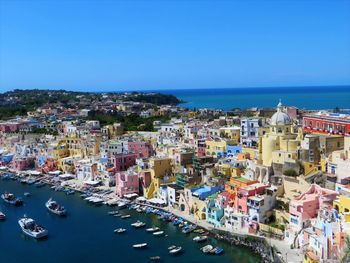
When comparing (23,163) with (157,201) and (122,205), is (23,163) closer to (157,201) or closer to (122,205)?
(122,205)

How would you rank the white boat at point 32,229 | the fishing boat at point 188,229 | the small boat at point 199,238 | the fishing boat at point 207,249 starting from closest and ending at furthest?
the fishing boat at point 207,249 → the small boat at point 199,238 → the fishing boat at point 188,229 → the white boat at point 32,229

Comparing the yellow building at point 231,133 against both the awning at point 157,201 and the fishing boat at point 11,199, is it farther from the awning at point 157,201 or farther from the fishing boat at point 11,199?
the fishing boat at point 11,199

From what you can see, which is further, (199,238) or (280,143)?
(280,143)

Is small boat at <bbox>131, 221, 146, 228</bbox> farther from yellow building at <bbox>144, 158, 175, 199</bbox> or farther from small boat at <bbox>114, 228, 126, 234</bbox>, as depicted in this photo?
yellow building at <bbox>144, 158, 175, 199</bbox>

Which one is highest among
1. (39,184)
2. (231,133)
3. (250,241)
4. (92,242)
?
(231,133)

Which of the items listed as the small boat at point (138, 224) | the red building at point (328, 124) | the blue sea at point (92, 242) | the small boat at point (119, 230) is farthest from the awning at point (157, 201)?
the red building at point (328, 124)

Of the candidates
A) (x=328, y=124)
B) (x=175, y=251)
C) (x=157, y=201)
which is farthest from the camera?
(x=328, y=124)

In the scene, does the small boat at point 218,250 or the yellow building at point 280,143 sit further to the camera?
the yellow building at point 280,143

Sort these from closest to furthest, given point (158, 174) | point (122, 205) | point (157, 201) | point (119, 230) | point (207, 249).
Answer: point (207, 249) < point (119, 230) < point (157, 201) < point (122, 205) < point (158, 174)

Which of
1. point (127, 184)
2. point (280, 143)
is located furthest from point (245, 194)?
point (127, 184)
